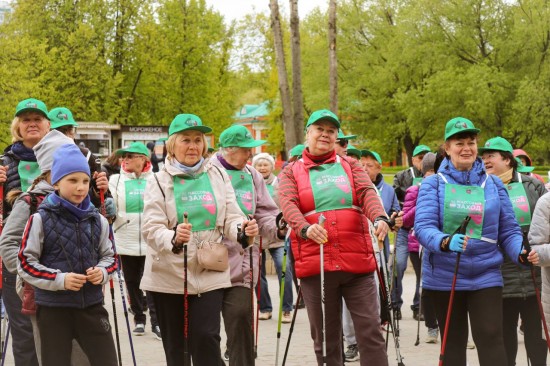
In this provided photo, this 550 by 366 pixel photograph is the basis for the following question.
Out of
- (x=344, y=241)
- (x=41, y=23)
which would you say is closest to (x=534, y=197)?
(x=344, y=241)

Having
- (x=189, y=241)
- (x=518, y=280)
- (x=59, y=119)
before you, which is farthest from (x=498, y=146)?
(x=59, y=119)

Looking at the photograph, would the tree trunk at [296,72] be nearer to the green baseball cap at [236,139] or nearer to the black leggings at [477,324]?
the green baseball cap at [236,139]

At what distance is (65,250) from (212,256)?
1.00m

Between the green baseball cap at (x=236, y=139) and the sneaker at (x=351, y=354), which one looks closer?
the green baseball cap at (x=236, y=139)

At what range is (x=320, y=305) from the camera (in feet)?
20.2

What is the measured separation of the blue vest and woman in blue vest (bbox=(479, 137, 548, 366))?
11.2 ft

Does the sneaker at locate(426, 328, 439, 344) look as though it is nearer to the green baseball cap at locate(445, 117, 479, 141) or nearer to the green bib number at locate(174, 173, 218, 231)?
the green baseball cap at locate(445, 117, 479, 141)

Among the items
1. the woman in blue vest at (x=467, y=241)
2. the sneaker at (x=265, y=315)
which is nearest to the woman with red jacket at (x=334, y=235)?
the woman in blue vest at (x=467, y=241)

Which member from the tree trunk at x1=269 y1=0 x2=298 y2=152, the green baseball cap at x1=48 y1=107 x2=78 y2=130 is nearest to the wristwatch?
the green baseball cap at x1=48 y1=107 x2=78 y2=130

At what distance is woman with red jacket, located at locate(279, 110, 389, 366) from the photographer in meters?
5.98

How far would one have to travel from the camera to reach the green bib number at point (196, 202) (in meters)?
5.96

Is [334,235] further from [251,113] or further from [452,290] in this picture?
[251,113]

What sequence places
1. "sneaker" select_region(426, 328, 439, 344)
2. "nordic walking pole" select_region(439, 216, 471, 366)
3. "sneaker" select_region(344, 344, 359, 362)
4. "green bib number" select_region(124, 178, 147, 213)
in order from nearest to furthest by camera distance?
"nordic walking pole" select_region(439, 216, 471, 366), "sneaker" select_region(344, 344, 359, 362), "sneaker" select_region(426, 328, 439, 344), "green bib number" select_region(124, 178, 147, 213)

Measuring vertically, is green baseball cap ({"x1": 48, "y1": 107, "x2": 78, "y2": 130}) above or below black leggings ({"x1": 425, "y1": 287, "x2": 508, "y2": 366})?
above
